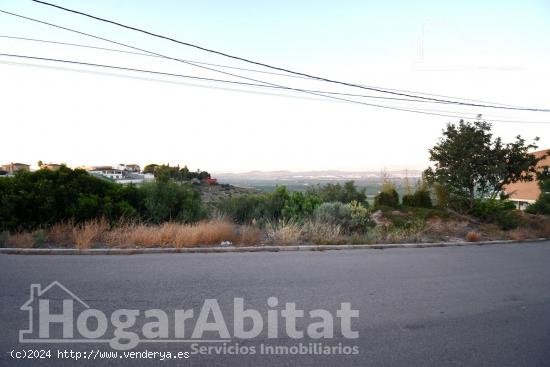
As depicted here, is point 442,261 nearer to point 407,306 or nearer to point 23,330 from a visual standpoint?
point 407,306

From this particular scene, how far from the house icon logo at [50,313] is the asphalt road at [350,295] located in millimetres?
106

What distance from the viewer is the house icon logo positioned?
3.60 meters

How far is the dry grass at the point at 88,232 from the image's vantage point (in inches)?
306

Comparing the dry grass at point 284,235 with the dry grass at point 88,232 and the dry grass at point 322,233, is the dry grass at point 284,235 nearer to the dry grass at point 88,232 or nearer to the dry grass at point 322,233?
the dry grass at point 322,233

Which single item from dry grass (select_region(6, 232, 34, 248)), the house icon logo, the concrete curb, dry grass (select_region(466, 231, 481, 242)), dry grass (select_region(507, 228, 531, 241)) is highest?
dry grass (select_region(6, 232, 34, 248))

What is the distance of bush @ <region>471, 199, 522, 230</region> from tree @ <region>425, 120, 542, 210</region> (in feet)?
1.22

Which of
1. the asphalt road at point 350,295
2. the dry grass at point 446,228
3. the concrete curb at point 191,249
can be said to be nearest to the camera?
the asphalt road at point 350,295

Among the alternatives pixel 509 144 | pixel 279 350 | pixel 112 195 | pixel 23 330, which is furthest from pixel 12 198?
pixel 509 144

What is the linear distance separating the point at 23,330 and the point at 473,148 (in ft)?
53.4

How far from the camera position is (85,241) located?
780 cm

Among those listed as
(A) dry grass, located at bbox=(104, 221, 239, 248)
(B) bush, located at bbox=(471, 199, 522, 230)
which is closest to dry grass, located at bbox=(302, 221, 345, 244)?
(A) dry grass, located at bbox=(104, 221, 239, 248)

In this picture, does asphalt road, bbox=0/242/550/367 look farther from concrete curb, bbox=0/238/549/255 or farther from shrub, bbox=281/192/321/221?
shrub, bbox=281/192/321/221

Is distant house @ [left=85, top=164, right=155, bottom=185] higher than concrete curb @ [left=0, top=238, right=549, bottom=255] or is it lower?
higher

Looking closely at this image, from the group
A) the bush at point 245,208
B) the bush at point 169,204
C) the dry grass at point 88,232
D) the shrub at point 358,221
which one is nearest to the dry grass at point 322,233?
the shrub at point 358,221
